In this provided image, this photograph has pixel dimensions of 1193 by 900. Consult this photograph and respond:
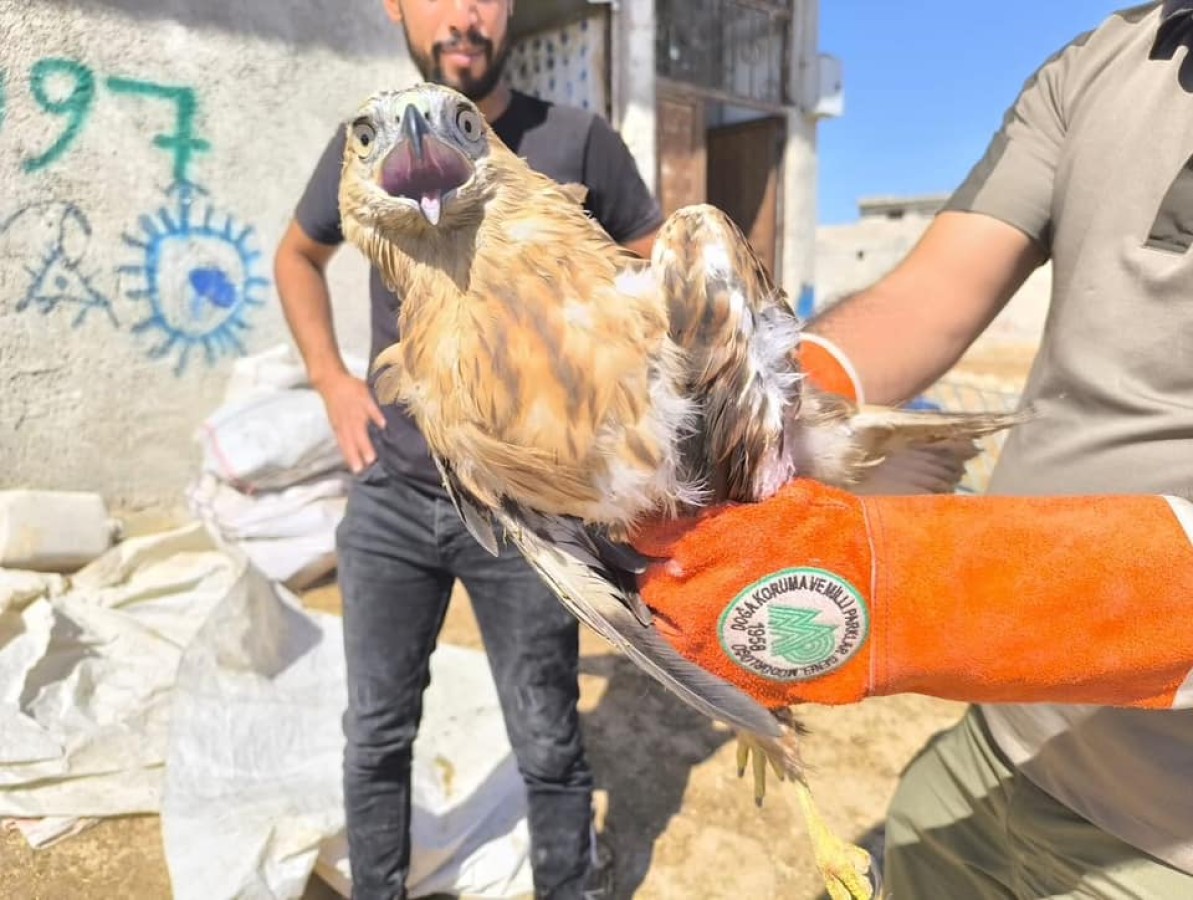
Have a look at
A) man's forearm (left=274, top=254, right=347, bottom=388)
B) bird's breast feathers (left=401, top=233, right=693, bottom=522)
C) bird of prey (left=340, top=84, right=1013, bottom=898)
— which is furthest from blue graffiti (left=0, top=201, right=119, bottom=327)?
bird's breast feathers (left=401, top=233, right=693, bottom=522)

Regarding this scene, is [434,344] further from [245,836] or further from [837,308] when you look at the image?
[245,836]

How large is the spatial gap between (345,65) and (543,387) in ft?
17.9

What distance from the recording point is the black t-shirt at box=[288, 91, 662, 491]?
2510 mm

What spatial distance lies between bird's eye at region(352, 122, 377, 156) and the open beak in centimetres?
11

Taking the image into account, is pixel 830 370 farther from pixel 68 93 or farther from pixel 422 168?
pixel 68 93

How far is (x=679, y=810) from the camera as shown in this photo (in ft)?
11.7

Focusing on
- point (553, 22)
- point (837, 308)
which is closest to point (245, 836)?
point (837, 308)

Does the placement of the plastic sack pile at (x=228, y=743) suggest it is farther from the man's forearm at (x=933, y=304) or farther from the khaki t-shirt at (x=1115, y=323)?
the man's forearm at (x=933, y=304)

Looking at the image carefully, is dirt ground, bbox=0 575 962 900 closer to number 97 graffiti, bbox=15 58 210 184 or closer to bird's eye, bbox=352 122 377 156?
bird's eye, bbox=352 122 377 156

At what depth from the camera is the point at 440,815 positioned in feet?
10.6

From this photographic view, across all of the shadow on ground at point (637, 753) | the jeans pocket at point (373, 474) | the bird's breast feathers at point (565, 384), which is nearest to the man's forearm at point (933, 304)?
the bird's breast feathers at point (565, 384)

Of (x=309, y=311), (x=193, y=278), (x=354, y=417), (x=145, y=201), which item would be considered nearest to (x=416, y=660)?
(x=354, y=417)

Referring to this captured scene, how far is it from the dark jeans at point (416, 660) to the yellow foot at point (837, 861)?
99 centimetres

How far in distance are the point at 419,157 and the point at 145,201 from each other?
184 inches
